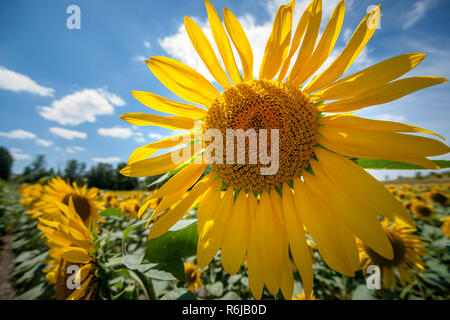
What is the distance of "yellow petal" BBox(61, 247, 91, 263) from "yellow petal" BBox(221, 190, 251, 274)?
1226 mm

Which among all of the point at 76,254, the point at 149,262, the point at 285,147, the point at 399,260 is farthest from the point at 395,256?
the point at 76,254

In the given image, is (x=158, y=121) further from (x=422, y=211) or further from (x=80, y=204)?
(x=422, y=211)

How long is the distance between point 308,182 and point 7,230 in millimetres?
12261

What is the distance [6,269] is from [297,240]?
29.0 feet

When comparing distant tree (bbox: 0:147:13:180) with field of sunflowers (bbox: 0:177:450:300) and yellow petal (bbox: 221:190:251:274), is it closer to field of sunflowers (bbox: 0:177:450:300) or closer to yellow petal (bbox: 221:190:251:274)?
field of sunflowers (bbox: 0:177:450:300)

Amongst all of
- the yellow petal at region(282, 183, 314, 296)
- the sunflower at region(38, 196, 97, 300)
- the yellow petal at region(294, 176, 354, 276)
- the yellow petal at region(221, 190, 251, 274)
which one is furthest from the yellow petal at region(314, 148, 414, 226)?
the sunflower at region(38, 196, 97, 300)

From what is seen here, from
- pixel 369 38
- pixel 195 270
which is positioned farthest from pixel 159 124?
pixel 195 270

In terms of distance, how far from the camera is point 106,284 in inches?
60.7

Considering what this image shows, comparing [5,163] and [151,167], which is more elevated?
[151,167]

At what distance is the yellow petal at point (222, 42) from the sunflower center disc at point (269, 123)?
4.3 inches

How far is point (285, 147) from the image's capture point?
998 mm

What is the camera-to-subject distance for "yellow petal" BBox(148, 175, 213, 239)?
0.92 meters
